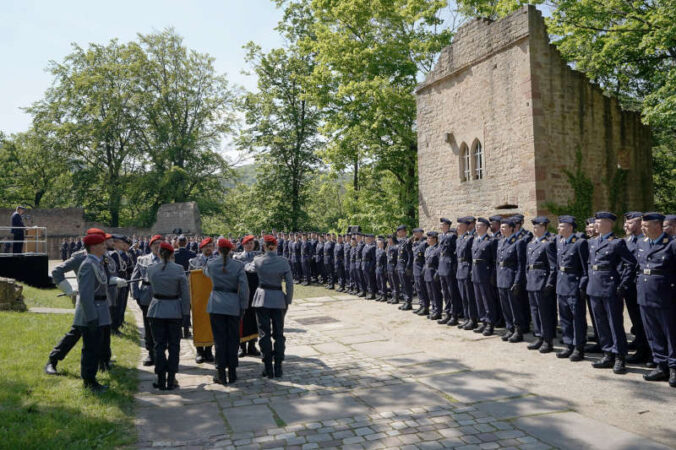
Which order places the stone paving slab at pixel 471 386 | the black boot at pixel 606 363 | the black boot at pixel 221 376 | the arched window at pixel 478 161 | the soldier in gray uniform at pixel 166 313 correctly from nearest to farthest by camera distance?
the stone paving slab at pixel 471 386
the soldier in gray uniform at pixel 166 313
the black boot at pixel 221 376
the black boot at pixel 606 363
the arched window at pixel 478 161

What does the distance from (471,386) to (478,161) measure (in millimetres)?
10834

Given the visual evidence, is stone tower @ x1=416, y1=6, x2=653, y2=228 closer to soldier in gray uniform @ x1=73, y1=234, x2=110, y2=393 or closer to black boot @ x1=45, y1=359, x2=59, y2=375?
soldier in gray uniform @ x1=73, y1=234, x2=110, y2=393

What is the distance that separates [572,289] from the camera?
672 centimetres

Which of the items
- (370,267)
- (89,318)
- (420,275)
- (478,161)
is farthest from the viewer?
(478,161)

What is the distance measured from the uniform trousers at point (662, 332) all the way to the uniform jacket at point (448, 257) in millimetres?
4000

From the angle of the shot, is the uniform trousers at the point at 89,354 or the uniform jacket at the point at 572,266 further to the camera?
the uniform jacket at the point at 572,266

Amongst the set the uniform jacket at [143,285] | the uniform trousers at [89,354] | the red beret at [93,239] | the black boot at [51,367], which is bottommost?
the black boot at [51,367]

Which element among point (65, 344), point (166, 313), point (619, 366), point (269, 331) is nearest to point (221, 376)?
point (269, 331)

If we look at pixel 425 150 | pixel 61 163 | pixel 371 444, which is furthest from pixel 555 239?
pixel 61 163

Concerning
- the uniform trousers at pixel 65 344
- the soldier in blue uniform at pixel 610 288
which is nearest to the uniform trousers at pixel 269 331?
the uniform trousers at pixel 65 344

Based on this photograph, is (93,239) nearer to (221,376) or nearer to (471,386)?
(221,376)

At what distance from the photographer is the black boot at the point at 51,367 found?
594 centimetres

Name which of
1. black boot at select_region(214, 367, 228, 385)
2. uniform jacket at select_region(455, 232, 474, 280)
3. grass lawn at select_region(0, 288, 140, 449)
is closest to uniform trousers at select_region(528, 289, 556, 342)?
uniform jacket at select_region(455, 232, 474, 280)

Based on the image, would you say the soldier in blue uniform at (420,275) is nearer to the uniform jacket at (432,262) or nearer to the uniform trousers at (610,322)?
the uniform jacket at (432,262)
